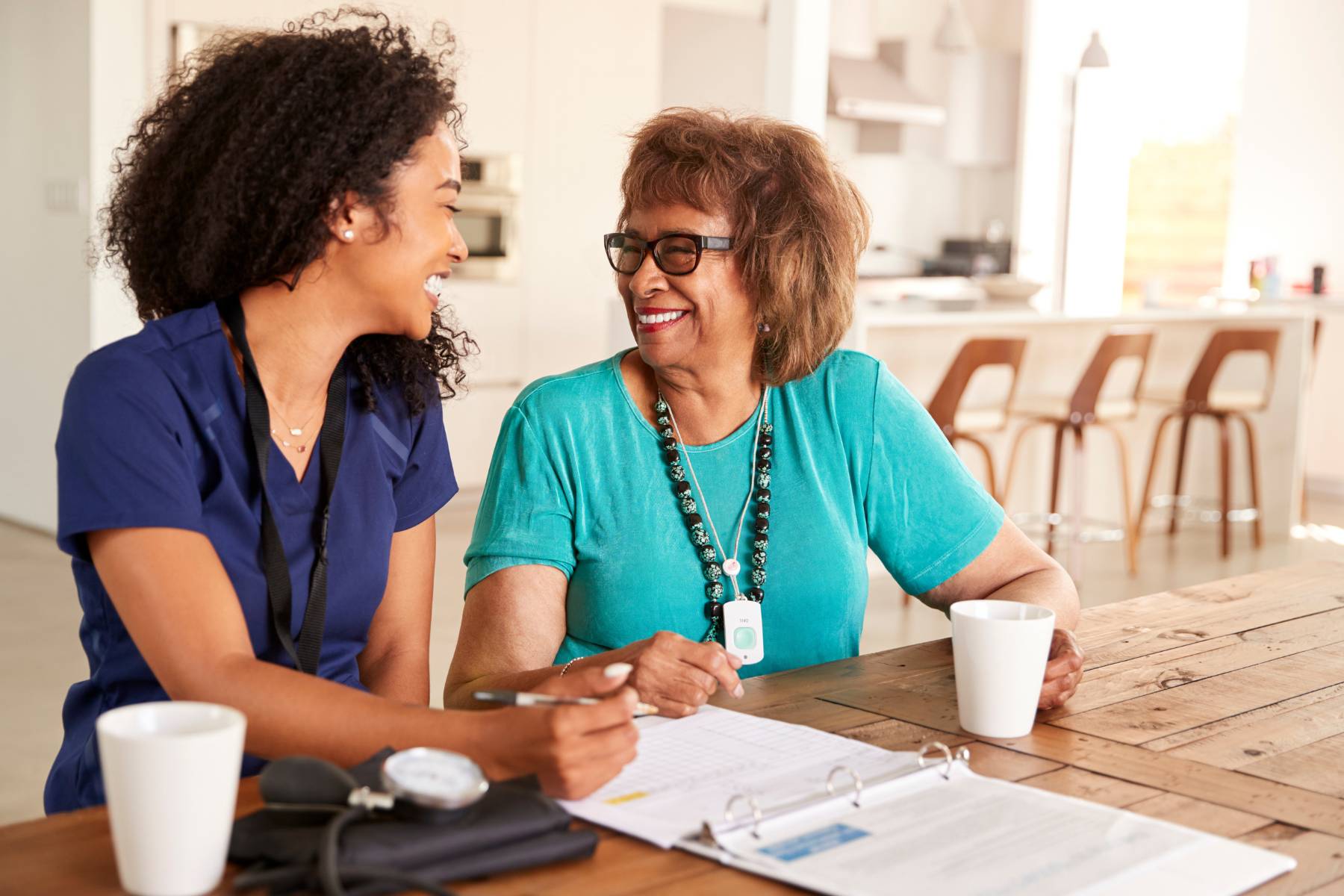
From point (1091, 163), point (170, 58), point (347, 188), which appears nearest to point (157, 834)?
point (347, 188)

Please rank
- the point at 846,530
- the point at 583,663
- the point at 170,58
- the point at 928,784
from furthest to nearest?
the point at 170,58 → the point at 846,530 → the point at 583,663 → the point at 928,784

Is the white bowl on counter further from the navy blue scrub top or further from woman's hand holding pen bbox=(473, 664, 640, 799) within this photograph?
woman's hand holding pen bbox=(473, 664, 640, 799)

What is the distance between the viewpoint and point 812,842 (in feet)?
3.26

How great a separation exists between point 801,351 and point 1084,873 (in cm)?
99

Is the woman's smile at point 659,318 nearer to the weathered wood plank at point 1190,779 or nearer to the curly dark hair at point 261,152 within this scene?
the curly dark hair at point 261,152

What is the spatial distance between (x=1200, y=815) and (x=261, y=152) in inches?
38.7

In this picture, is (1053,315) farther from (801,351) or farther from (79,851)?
(79,851)

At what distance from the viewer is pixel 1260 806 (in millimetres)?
1143

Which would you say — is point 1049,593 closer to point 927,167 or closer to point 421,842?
point 421,842

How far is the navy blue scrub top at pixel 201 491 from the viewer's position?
120cm

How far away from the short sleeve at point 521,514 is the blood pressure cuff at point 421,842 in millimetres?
732

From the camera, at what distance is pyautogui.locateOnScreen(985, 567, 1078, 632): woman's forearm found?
1.71 m

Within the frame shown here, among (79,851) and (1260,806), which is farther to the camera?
(1260,806)

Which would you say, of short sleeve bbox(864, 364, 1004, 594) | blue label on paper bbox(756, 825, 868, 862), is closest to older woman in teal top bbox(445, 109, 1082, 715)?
short sleeve bbox(864, 364, 1004, 594)
